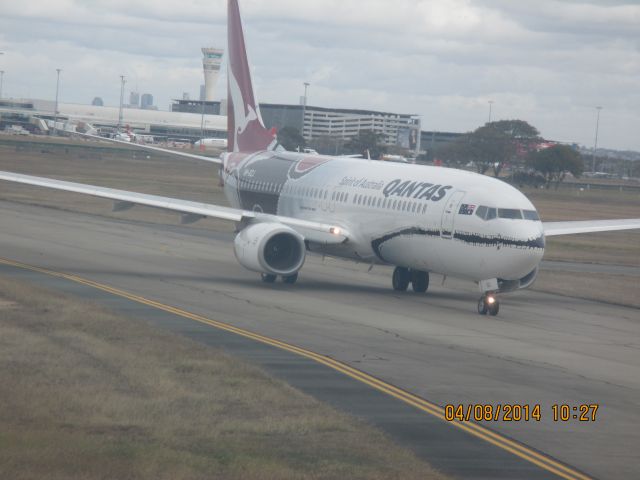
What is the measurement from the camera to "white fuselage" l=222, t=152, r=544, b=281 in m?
30.6

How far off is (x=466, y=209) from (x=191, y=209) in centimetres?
914

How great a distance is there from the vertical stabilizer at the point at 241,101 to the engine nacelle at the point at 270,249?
10.9 metres

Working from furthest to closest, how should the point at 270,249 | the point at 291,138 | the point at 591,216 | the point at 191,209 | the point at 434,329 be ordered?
the point at 291,138 < the point at 591,216 < the point at 191,209 < the point at 270,249 < the point at 434,329

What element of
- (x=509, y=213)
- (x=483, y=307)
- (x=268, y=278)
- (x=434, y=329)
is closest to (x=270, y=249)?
(x=268, y=278)

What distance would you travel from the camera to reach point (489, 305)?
103 ft

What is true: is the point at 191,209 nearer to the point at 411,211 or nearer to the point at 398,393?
the point at 411,211

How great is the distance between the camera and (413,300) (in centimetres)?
3406

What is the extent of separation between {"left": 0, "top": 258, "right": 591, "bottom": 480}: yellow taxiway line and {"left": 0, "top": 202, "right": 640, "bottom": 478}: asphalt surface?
29 centimetres

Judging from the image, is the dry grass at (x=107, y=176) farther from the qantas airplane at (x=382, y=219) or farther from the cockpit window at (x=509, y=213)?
the cockpit window at (x=509, y=213)

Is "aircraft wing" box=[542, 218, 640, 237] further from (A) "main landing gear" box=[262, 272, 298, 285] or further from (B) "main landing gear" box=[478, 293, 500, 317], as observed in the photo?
(A) "main landing gear" box=[262, 272, 298, 285]

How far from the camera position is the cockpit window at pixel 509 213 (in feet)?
101

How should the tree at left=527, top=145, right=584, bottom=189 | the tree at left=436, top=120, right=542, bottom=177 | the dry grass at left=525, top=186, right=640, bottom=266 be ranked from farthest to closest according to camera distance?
1. the tree at left=527, top=145, right=584, bottom=189
2. the tree at left=436, top=120, right=542, bottom=177
3. the dry grass at left=525, top=186, right=640, bottom=266

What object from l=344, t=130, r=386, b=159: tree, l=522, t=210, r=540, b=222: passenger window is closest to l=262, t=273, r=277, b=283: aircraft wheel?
l=522, t=210, r=540, b=222: passenger window

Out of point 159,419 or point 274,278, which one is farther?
point 274,278
